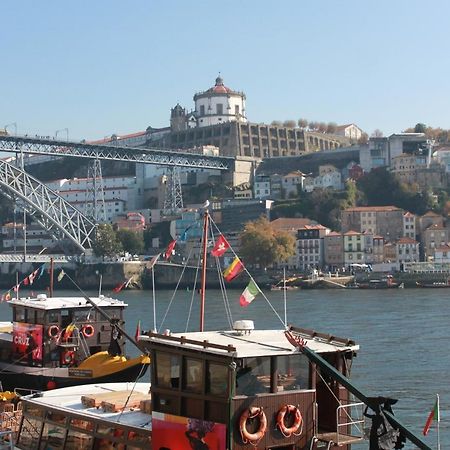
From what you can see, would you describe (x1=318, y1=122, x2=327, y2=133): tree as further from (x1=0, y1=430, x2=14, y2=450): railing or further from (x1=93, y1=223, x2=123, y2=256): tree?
(x1=0, y1=430, x2=14, y2=450): railing

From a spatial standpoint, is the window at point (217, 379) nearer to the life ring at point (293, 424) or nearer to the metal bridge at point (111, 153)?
the life ring at point (293, 424)

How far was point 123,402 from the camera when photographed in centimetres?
773

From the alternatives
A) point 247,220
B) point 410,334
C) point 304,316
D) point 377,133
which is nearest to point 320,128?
point 377,133

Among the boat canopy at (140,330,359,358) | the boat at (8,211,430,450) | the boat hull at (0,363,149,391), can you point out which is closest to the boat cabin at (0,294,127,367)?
the boat hull at (0,363,149,391)

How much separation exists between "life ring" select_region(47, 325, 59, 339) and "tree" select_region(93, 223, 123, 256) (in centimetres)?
4460

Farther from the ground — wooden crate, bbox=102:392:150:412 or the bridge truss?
the bridge truss

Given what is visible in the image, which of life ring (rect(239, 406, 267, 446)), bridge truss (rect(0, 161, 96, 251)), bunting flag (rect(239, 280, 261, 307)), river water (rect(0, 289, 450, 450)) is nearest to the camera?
life ring (rect(239, 406, 267, 446))

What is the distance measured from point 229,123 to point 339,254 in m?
19.9

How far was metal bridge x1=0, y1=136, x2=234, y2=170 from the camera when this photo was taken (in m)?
55.7

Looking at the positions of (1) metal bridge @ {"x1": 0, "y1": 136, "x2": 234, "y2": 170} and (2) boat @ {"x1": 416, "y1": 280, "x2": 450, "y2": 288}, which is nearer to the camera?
(2) boat @ {"x1": 416, "y1": 280, "x2": 450, "y2": 288}

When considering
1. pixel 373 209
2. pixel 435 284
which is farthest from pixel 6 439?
pixel 373 209

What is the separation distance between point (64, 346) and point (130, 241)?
4745cm

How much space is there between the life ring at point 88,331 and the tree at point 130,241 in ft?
154

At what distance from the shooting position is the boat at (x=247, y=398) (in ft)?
20.7
